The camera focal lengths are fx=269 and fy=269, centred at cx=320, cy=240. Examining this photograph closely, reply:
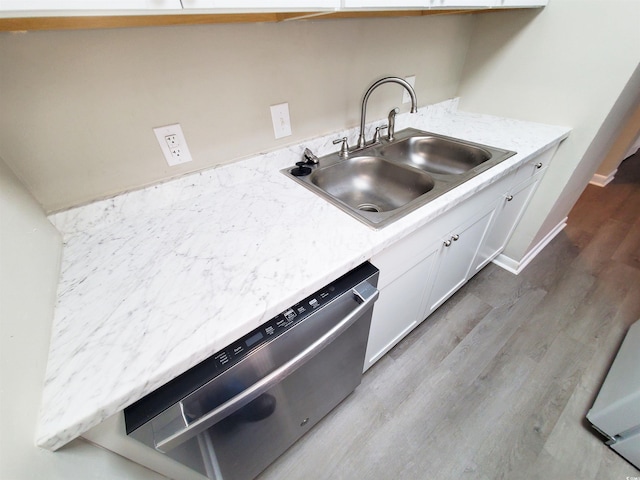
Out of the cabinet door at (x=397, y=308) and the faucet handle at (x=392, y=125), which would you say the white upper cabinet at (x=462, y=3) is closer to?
the faucet handle at (x=392, y=125)

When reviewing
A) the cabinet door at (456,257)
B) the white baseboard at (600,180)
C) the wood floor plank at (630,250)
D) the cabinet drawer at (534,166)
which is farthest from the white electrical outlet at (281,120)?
the white baseboard at (600,180)

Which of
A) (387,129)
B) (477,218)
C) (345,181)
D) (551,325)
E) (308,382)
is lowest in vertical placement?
(551,325)

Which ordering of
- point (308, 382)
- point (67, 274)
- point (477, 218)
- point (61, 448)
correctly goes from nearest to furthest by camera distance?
point (61, 448), point (67, 274), point (308, 382), point (477, 218)

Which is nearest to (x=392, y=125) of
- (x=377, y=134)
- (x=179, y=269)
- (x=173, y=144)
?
(x=377, y=134)

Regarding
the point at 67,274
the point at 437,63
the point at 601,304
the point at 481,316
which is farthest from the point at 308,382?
the point at 601,304

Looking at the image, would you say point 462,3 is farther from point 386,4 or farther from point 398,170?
point 398,170

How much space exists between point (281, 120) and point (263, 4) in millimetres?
522

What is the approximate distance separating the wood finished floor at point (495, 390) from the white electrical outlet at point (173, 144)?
1245mm

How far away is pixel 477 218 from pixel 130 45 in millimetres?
1419

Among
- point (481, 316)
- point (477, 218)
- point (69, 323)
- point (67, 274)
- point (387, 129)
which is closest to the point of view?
point (69, 323)

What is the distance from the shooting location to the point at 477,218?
1255 mm

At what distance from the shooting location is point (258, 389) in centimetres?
62

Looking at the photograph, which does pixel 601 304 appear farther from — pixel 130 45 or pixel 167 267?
pixel 130 45

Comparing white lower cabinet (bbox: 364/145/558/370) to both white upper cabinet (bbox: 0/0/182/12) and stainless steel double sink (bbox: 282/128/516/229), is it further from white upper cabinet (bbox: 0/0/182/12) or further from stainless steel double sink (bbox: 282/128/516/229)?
white upper cabinet (bbox: 0/0/182/12)
